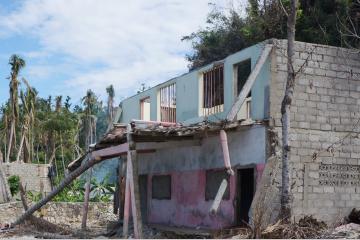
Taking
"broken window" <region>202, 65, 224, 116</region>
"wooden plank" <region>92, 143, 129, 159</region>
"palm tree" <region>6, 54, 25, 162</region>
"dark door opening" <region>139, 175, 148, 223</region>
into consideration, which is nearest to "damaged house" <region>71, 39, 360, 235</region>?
"wooden plank" <region>92, 143, 129, 159</region>

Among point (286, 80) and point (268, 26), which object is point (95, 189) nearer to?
point (268, 26)

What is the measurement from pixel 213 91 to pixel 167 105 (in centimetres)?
290

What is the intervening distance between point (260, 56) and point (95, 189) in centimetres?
1785

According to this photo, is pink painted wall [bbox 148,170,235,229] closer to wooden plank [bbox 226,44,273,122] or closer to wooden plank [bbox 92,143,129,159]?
wooden plank [bbox 226,44,273,122]

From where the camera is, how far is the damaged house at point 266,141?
42.9ft

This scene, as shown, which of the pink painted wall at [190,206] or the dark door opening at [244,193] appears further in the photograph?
the pink painted wall at [190,206]

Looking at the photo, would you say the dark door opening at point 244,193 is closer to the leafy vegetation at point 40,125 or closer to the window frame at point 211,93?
the window frame at point 211,93

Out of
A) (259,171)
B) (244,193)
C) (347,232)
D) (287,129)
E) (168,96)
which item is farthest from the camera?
(168,96)

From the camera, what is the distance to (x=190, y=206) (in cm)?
1594

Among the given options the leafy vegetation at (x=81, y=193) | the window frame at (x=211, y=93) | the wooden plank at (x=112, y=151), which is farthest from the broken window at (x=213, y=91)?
the leafy vegetation at (x=81, y=193)

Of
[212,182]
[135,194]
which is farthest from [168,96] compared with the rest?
[135,194]

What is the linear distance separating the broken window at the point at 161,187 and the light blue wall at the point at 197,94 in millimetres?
1877

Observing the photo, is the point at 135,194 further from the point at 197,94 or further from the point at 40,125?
the point at 40,125

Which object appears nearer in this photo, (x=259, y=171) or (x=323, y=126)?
(x=259, y=171)
